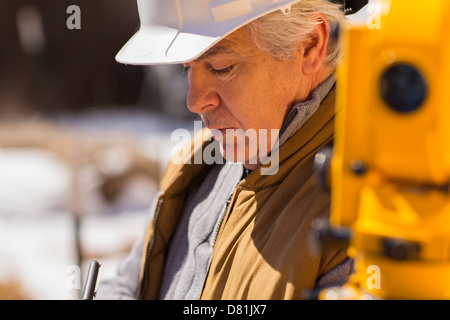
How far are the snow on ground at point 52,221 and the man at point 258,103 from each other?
2002 millimetres

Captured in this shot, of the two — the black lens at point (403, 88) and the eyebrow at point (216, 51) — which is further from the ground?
the black lens at point (403, 88)

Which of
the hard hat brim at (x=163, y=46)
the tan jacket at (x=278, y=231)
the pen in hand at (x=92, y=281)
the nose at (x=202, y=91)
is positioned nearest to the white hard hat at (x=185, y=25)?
the hard hat brim at (x=163, y=46)

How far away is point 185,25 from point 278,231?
2.14ft

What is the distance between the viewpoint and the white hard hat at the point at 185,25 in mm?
1593

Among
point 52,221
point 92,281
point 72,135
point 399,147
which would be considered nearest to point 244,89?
point 92,281

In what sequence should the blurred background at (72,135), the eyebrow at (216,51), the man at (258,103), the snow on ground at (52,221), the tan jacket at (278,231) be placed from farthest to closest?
the blurred background at (72,135) < the snow on ground at (52,221) < the eyebrow at (216,51) < the man at (258,103) < the tan jacket at (278,231)

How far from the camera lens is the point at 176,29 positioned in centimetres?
170

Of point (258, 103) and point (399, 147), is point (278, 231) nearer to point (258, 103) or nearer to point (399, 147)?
point (258, 103)

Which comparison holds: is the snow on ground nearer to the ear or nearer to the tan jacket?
the tan jacket

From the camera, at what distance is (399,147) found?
789 mm

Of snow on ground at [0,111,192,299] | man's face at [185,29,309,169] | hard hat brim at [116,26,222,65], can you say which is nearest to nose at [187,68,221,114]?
man's face at [185,29,309,169]

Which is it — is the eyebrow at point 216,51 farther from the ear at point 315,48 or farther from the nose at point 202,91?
the ear at point 315,48

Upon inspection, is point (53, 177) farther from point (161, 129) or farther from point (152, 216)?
point (152, 216)
